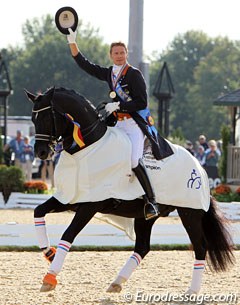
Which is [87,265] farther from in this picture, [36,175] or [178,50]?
[178,50]

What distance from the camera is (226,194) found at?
23.7 metres

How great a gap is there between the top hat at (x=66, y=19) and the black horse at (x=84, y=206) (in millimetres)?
853

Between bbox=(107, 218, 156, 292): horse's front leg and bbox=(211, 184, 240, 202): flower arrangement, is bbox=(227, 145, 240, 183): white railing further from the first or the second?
bbox=(107, 218, 156, 292): horse's front leg

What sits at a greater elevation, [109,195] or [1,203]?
[109,195]

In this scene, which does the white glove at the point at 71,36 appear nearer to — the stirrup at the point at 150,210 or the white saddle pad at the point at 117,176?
the white saddle pad at the point at 117,176

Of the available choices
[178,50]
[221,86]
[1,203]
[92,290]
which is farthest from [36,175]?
[178,50]

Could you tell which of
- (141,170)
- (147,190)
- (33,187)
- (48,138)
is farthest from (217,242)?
(33,187)

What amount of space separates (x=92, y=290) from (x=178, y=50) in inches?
4217

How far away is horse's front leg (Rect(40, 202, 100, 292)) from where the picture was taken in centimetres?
939

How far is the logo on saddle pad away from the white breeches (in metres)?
0.76

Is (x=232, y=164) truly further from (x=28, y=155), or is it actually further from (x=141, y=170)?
(x=141, y=170)

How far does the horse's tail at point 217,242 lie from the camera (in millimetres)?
10805

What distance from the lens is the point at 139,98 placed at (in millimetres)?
10250

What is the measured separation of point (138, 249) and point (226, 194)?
1324cm
